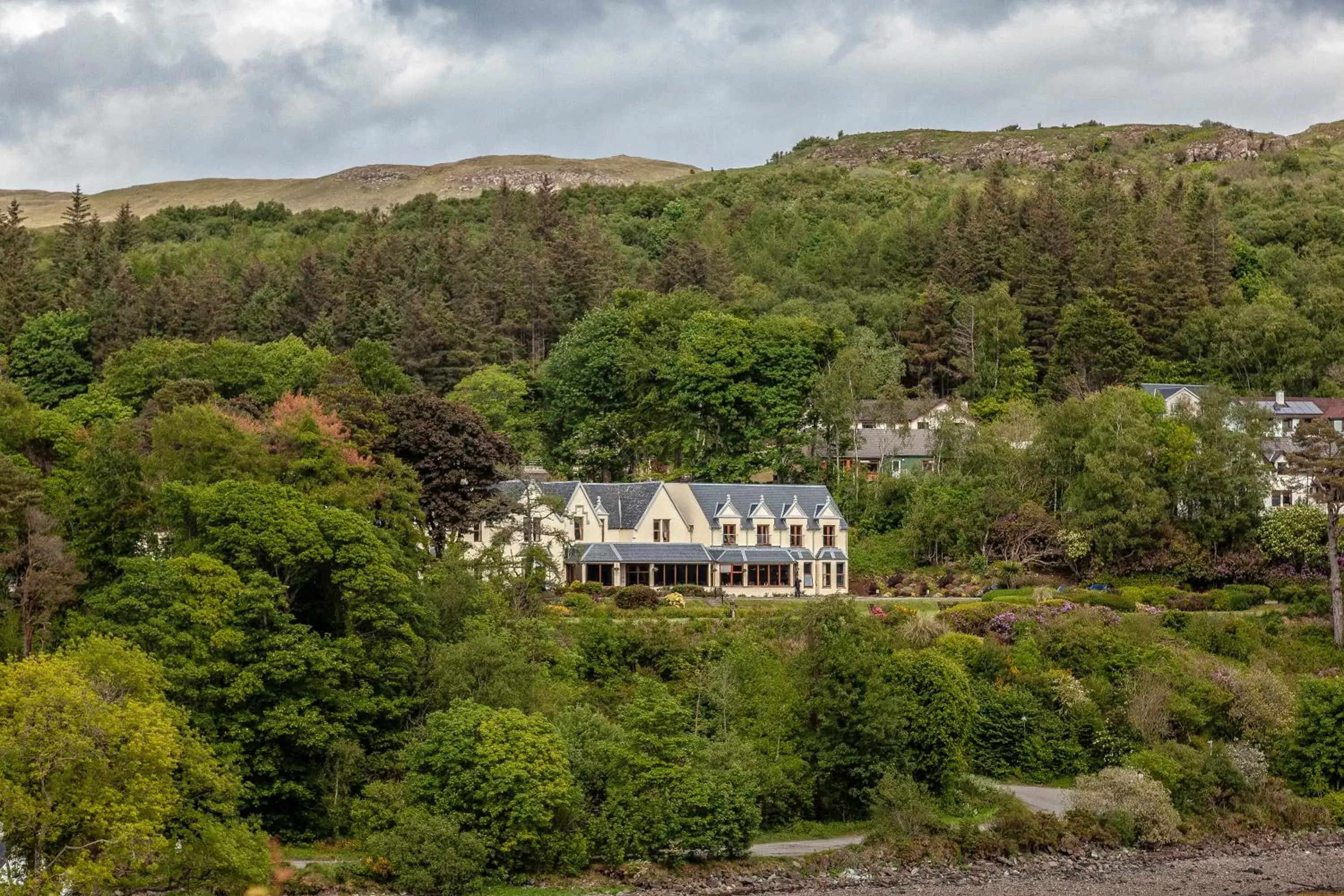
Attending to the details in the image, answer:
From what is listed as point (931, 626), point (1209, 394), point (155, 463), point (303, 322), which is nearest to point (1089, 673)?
point (931, 626)

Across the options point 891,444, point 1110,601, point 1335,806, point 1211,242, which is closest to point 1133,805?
point 1335,806

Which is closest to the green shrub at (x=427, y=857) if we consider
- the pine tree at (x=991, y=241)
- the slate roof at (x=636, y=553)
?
the slate roof at (x=636, y=553)

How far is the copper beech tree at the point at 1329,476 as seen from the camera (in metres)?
57.9

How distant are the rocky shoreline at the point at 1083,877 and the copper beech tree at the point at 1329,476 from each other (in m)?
16.1

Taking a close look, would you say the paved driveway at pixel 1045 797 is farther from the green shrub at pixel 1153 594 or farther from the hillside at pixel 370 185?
the hillside at pixel 370 185

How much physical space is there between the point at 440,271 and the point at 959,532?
150 feet

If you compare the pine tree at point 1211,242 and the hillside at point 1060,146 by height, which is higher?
the hillside at point 1060,146

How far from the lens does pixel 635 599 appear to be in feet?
197

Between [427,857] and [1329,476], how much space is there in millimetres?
38678

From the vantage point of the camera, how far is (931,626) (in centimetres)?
5441

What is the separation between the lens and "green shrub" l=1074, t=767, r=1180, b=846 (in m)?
44.3

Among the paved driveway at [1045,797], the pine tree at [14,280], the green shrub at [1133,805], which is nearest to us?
the green shrub at [1133,805]

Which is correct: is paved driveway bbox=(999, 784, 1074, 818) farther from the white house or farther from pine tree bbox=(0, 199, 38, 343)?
pine tree bbox=(0, 199, 38, 343)

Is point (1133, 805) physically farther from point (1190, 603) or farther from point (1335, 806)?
point (1190, 603)
